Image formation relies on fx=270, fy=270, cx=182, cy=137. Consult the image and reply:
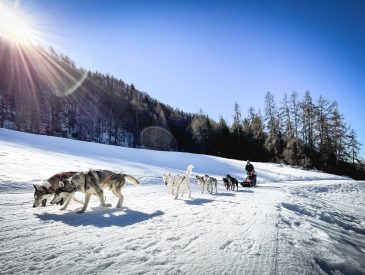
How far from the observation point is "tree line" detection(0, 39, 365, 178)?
194ft

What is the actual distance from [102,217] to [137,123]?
70624mm

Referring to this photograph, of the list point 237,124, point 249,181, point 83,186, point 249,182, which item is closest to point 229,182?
point 249,182

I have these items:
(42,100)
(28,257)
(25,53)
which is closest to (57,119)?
(42,100)

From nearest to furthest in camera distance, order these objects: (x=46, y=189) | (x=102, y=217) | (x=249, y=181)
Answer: (x=102, y=217) < (x=46, y=189) < (x=249, y=181)

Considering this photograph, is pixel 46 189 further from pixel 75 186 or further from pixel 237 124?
pixel 237 124

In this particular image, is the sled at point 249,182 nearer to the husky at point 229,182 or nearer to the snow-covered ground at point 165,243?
the husky at point 229,182

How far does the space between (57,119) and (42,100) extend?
18.9 feet

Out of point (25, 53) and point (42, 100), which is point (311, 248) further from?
point (25, 53)

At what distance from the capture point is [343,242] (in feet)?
17.4

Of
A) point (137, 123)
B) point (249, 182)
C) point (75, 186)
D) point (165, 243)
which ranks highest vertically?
point (137, 123)

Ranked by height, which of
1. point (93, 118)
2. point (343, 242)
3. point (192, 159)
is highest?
point (93, 118)

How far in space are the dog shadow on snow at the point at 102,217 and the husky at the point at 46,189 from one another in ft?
2.87

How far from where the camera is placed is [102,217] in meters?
5.75

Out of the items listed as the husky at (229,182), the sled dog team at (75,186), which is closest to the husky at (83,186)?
the sled dog team at (75,186)
